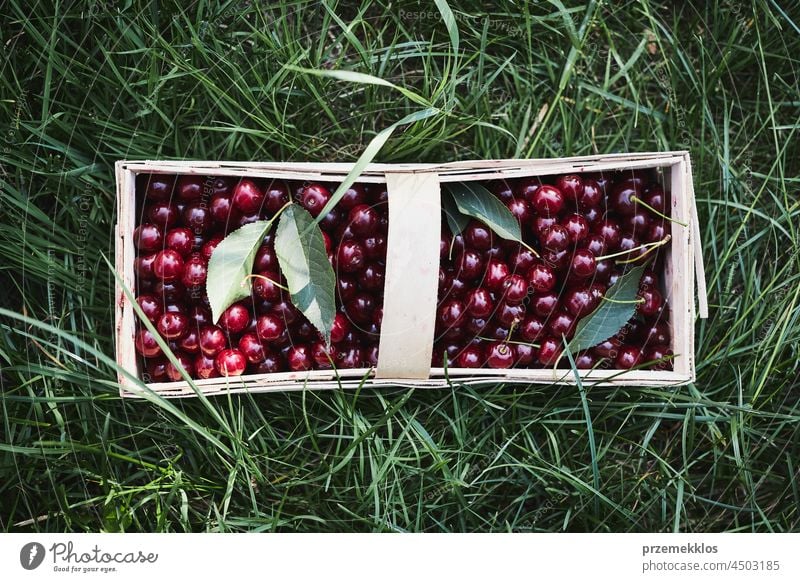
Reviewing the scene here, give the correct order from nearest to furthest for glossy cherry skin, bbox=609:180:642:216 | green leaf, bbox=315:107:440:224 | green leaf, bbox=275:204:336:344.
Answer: green leaf, bbox=315:107:440:224 < green leaf, bbox=275:204:336:344 < glossy cherry skin, bbox=609:180:642:216

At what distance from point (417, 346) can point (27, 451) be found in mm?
747

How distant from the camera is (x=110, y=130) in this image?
4.19ft

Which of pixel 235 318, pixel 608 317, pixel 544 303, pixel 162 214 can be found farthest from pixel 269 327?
pixel 608 317

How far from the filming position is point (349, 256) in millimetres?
1105

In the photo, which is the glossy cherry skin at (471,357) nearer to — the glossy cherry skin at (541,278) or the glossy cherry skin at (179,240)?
the glossy cherry skin at (541,278)

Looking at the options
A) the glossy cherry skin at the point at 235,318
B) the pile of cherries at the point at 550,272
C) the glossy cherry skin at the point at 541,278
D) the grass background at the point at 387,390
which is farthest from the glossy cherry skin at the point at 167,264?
the glossy cherry skin at the point at 541,278

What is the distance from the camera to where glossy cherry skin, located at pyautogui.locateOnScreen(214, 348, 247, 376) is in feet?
3.67

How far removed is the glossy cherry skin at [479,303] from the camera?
3.67 ft

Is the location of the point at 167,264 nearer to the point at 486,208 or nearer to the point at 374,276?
the point at 374,276

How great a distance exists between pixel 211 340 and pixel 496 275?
49 cm

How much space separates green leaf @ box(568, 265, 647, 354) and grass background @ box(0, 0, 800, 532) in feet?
0.50

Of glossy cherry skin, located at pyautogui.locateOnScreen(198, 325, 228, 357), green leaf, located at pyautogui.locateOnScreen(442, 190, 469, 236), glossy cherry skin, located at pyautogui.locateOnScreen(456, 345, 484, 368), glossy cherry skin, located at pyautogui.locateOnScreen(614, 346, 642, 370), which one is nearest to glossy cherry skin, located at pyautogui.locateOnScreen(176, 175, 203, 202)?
glossy cherry skin, located at pyautogui.locateOnScreen(198, 325, 228, 357)

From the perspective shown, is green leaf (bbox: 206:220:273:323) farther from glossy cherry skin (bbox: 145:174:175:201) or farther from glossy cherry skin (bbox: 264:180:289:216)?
glossy cherry skin (bbox: 145:174:175:201)
